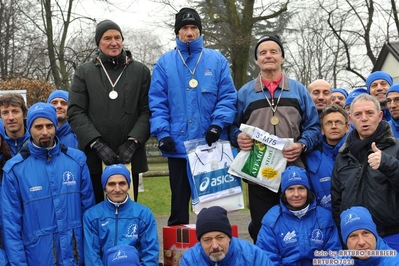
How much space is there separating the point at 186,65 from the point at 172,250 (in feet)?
6.34

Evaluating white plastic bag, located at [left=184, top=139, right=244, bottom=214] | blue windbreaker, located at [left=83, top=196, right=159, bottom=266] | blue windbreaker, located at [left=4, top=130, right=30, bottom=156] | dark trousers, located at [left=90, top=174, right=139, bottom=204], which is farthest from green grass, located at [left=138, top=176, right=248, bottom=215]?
blue windbreaker, located at [left=4, top=130, right=30, bottom=156]

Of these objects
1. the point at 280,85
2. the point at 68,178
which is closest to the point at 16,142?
the point at 68,178

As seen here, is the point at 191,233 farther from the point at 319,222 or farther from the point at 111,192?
the point at 319,222

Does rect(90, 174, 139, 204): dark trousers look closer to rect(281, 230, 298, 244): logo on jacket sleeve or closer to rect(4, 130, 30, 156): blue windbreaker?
rect(4, 130, 30, 156): blue windbreaker

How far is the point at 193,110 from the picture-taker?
18.3 feet

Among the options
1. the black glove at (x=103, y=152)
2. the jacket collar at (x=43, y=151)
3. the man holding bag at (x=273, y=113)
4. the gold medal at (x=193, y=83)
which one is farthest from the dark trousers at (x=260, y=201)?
the jacket collar at (x=43, y=151)

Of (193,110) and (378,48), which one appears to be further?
(378,48)

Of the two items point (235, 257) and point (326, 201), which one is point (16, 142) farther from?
point (326, 201)

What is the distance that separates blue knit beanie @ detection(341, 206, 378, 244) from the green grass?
22.1ft

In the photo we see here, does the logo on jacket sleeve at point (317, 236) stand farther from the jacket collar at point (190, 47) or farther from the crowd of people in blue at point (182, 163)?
the jacket collar at point (190, 47)

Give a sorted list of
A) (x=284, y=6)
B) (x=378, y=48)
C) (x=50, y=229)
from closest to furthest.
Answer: (x=50, y=229) < (x=284, y=6) < (x=378, y=48)

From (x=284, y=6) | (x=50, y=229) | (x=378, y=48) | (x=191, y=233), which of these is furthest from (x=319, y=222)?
(x=378, y=48)

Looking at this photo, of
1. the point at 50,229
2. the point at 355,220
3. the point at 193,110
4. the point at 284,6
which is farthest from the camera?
the point at 284,6

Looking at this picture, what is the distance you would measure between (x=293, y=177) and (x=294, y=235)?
0.57 metres
